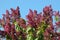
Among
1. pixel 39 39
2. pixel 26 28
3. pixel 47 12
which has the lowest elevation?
pixel 39 39

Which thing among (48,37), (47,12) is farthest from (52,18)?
(48,37)

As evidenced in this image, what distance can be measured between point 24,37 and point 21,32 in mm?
303

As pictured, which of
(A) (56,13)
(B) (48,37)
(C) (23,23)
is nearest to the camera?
(B) (48,37)

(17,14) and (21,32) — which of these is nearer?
(21,32)

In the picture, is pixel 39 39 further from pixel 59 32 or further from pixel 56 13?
pixel 56 13

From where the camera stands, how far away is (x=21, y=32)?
37.0 ft

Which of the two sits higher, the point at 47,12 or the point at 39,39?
the point at 47,12

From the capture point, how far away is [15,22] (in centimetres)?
1170

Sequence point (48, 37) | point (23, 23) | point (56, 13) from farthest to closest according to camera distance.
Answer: point (56, 13) < point (23, 23) < point (48, 37)

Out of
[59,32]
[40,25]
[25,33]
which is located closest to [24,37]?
[25,33]

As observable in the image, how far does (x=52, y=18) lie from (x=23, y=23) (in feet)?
4.90

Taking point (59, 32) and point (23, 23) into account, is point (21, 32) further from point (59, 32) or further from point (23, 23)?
point (59, 32)

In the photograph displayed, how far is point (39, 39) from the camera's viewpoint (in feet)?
35.8

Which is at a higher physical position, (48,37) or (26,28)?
(26,28)
